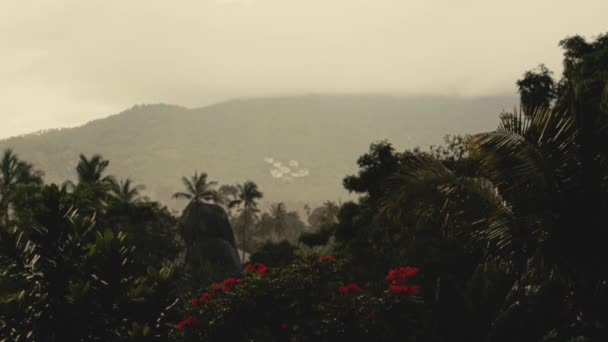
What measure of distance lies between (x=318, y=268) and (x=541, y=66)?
21.0 m

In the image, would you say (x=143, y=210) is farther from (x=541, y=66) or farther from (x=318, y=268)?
(x=318, y=268)

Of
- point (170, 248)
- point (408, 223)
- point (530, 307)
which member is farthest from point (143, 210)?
point (530, 307)

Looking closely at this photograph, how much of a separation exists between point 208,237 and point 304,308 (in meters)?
62.1

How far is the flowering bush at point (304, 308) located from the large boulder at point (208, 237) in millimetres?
56759

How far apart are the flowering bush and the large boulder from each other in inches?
2235

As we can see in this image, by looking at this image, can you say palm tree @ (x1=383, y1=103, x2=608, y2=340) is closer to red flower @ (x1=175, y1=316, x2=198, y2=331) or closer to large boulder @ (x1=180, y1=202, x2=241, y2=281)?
red flower @ (x1=175, y1=316, x2=198, y2=331)

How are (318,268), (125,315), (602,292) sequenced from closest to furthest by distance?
(125,315)
(602,292)
(318,268)

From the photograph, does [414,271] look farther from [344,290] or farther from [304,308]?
[304,308]

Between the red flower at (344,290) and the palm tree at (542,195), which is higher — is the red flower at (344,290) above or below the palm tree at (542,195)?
below

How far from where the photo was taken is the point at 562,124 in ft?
29.6

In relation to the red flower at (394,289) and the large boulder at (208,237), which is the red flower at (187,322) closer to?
the red flower at (394,289)

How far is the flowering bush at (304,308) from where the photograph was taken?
12.0 metres

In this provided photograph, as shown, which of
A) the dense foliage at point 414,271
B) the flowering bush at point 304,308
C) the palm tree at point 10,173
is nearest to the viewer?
the dense foliage at point 414,271

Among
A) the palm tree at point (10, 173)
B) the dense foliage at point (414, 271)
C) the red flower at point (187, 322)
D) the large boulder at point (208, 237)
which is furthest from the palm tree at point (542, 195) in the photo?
the large boulder at point (208, 237)
